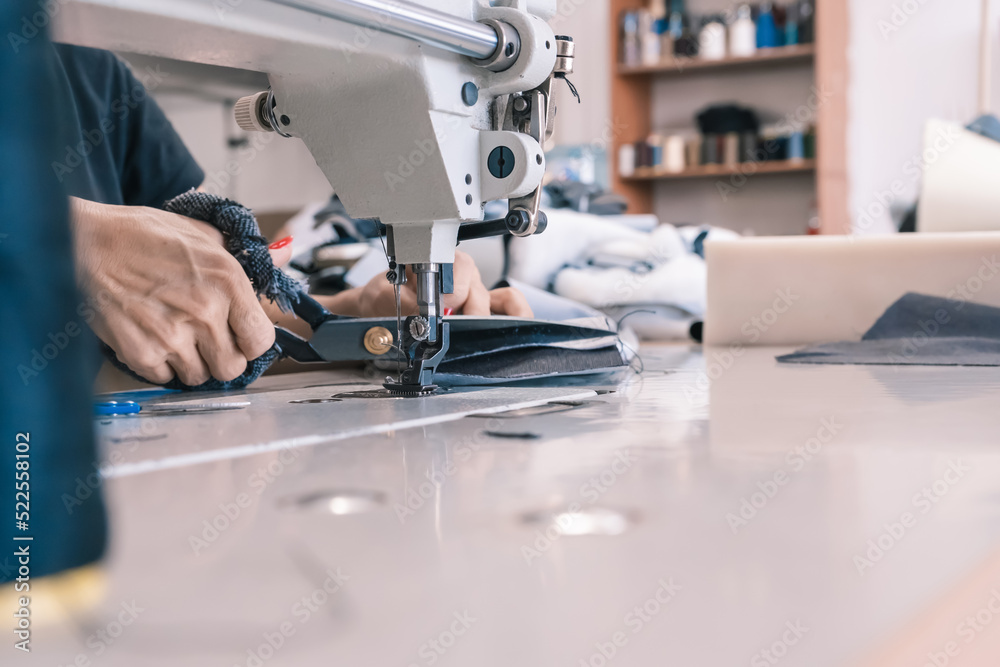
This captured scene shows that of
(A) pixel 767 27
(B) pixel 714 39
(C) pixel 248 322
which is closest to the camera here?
(C) pixel 248 322

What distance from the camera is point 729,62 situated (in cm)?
445

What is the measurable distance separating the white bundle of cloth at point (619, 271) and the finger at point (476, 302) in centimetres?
54

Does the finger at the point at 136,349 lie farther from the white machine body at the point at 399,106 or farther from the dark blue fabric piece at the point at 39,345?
the dark blue fabric piece at the point at 39,345

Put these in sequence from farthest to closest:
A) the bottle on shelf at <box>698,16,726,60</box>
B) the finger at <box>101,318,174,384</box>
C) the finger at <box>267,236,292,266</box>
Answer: the bottle on shelf at <box>698,16,726,60</box> → the finger at <box>267,236,292,266</box> → the finger at <box>101,318,174,384</box>

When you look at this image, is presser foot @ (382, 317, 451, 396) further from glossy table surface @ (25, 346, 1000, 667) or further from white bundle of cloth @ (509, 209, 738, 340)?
white bundle of cloth @ (509, 209, 738, 340)

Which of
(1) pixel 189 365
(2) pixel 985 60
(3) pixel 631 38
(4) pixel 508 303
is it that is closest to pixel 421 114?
(1) pixel 189 365

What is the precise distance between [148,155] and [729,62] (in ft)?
11.6

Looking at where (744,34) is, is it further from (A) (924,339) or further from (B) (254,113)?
(B) (254,113)

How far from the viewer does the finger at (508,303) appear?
1222 mm

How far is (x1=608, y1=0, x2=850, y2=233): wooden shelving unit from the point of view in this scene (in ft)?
13.6

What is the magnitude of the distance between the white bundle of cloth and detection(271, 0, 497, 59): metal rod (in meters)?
0.91

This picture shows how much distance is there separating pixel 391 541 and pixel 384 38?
0.50 meters

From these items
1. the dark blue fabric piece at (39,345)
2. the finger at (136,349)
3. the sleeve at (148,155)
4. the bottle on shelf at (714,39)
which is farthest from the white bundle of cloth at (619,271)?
the bottle on shelf at (714,39)

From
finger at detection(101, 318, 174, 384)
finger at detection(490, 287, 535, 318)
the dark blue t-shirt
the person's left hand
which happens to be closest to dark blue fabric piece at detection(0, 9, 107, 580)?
finger at detection(101, 318, 174, 384)
